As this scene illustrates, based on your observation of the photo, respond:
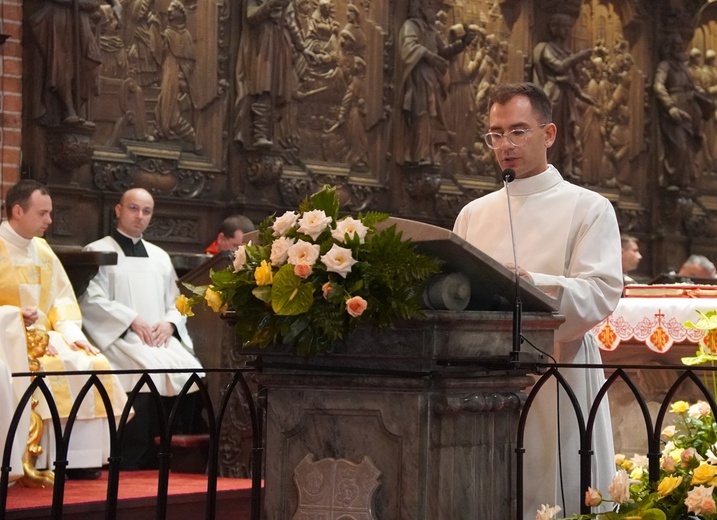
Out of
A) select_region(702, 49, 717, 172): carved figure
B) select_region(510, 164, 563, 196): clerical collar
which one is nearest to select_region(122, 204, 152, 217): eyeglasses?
select_region(510, 164, 563, 196): clerical collar

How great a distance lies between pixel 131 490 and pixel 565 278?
317 centimetres

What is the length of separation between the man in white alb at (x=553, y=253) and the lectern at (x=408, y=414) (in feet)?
1.52

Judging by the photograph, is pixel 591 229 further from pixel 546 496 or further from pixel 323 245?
pixel 323 245

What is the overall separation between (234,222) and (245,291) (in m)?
5.20

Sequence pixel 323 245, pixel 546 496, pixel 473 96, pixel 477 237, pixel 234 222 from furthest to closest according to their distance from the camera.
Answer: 1. pixel 473 96
2. pixel 234 222
3. pixel 477 237
4. pixel 546 496
5. pixel 323 245

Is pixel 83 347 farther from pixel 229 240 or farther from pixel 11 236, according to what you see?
pixel 229 240

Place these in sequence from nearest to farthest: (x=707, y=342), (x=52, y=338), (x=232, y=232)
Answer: (x=707, y=342), (x=52, y=338), (x=232, y=232)

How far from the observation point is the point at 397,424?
120 inches

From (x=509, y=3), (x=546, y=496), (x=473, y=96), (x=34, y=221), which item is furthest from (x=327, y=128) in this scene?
(x=546, y=496)

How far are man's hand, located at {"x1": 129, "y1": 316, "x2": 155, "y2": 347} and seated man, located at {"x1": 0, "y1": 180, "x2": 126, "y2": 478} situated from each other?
0.47 m

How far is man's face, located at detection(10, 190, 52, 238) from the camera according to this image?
6.80 m

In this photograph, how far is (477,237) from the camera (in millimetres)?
4238

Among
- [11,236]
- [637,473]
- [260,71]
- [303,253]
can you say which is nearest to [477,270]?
[303,253]

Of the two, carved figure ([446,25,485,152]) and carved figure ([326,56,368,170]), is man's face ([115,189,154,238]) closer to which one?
carved figure ([326,56,368,170])
